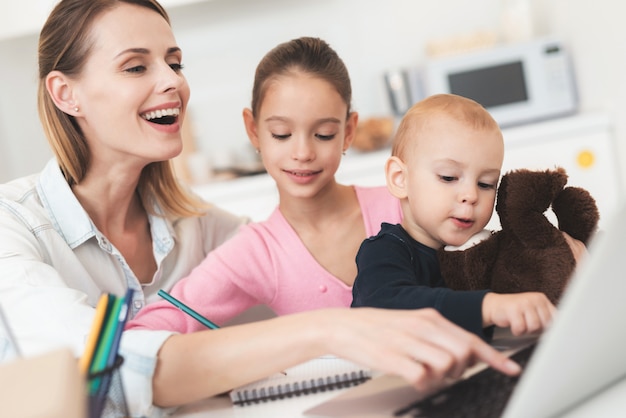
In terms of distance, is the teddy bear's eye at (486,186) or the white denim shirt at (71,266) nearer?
the white denim shirt at (71,266)

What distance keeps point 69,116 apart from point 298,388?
86 cm

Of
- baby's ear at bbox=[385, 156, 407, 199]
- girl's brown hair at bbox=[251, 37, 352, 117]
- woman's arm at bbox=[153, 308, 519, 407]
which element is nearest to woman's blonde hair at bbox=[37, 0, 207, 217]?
girl's brown hair at bbox=[251, 37, 352, 117]

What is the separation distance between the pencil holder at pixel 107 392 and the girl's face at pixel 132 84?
715 mm

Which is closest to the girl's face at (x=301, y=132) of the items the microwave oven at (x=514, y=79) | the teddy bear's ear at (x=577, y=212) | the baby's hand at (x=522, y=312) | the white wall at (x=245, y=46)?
the teddy bear's ear at (x=577, y=212)

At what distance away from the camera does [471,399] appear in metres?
0.69

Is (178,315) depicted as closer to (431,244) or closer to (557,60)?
(431,244)

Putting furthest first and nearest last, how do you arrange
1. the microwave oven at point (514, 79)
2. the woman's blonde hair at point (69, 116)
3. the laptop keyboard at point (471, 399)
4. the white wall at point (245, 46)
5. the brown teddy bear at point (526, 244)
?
the white wall at point (245, 46)
the microwave oven at point (514, 79)
the woman's blonde hair at point (69, 116)
the brown teddy bear at point (526, 244)
the laptop keyboard at point (471, 399)

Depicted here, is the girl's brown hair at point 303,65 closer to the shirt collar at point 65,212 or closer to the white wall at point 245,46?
the shirt collar at point 65,212

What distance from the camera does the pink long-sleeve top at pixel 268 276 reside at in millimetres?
1260

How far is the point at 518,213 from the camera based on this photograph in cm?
102

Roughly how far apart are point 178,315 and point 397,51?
2.66m

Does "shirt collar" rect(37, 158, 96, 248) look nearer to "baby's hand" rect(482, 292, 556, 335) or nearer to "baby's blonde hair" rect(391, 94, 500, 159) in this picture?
"baby's blonde hair" rect(391, 94, 500, 159)

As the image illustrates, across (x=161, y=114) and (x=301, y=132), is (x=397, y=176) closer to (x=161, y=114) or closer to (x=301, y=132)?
(x=301, y=132)

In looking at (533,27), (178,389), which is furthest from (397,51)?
(178,389)
